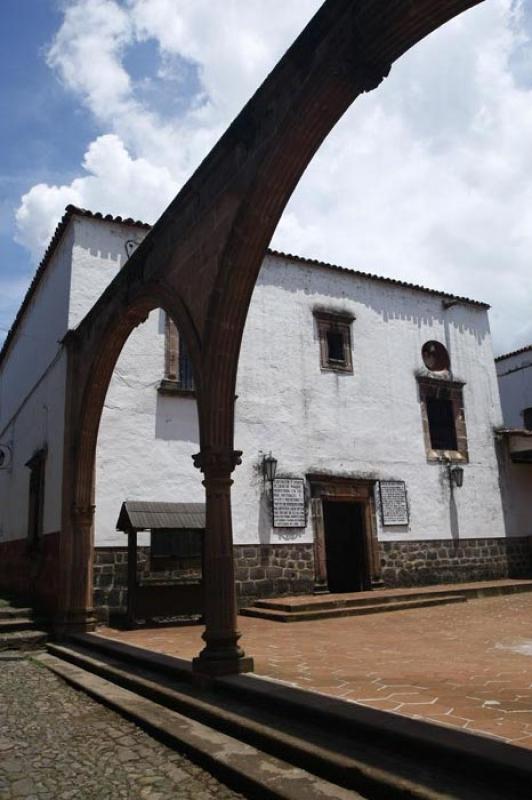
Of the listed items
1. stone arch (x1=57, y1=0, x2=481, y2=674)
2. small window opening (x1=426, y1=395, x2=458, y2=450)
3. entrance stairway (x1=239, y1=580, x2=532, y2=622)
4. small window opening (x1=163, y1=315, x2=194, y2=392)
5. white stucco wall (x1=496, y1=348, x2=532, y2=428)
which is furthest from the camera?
white stucco wall (x1=496, y1=348, x2=532, y2=428)

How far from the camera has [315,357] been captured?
1377 centimetres

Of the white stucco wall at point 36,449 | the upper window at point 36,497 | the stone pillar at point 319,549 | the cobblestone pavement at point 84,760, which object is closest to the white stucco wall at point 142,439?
the white stucco wall at point 36,449

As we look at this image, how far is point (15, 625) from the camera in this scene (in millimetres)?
9758

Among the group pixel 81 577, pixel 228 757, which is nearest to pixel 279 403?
pixel 81 577

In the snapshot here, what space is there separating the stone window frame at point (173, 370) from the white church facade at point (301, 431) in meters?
0.03

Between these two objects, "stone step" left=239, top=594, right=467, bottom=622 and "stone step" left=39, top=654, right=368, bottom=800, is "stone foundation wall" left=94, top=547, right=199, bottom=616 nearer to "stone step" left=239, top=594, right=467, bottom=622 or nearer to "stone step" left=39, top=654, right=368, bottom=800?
"stone step" left=239, top=594, right=467, bottom=622

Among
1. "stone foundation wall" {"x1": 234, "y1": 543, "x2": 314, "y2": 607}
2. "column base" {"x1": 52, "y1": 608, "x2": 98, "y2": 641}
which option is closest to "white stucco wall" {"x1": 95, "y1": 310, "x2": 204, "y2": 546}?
"column base" {"x1": 52, "y1": 608, "x2": 98, "y2": 641}

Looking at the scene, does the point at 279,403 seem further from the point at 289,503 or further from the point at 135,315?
the point at 135,315

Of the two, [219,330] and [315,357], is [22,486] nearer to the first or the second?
[315,357]

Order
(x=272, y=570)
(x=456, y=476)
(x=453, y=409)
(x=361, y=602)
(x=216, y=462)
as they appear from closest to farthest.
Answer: (x=216, y=462) < (x=361, y=602) < (x=272, y=570) < (x=456, y=476) < (x=453, y=409)

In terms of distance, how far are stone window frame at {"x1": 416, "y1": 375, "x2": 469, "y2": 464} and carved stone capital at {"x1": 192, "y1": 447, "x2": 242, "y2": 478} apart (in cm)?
966

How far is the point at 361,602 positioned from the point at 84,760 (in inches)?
309

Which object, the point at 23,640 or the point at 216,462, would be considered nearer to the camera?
the point at 216,462

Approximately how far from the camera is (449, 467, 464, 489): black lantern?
14.8 m
